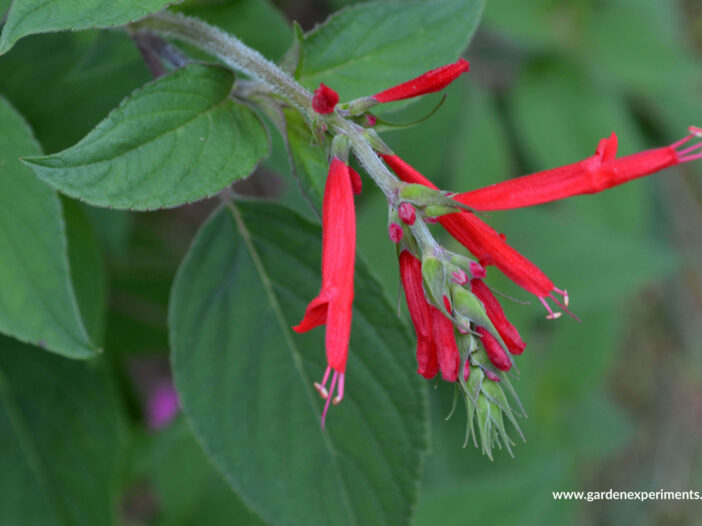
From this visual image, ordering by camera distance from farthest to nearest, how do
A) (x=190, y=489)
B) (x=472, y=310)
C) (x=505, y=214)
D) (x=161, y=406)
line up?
1. (x=161, y=406)
2. (x=505, y=214)
3. (x=190, y=489)
4. (x=472, y=310)

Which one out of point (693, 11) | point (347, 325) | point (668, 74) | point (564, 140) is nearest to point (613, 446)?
point (564, 140)

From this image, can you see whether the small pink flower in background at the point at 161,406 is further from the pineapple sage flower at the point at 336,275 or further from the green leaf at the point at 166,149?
the pineapple sage flower at the point at 336,275

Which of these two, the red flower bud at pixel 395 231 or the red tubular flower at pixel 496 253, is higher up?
the red flower bud at pixel 395 231

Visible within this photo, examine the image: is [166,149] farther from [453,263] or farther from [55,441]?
[55,441]

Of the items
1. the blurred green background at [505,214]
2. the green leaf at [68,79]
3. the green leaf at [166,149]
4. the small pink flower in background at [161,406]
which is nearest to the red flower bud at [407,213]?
the green leaf at [166,149]

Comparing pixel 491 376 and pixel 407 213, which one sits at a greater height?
pixel 407 213

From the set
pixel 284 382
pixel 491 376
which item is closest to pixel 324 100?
pixel 491 376

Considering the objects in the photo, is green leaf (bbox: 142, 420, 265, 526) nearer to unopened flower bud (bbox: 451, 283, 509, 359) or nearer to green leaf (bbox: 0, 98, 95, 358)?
green leaf (bbox: 0, 98, 95, 358)

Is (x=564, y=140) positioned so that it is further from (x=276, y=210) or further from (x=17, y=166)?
(x=17, y=166)

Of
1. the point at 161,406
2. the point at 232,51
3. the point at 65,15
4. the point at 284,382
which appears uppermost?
the point at 65,15
